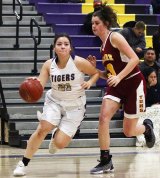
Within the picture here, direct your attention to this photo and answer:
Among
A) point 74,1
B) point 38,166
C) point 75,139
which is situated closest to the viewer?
point 38,166

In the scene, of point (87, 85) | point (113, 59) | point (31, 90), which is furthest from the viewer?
point (113, 59)

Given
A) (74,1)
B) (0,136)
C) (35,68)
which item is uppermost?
(74,1)

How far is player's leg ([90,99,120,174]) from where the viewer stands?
7465mm

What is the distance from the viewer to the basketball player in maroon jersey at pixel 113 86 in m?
7.43

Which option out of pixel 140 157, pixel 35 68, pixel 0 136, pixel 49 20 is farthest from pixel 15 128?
pixel 49 20

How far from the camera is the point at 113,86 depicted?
7371 millimetres

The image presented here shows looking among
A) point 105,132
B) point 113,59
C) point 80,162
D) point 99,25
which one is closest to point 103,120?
point 105,132

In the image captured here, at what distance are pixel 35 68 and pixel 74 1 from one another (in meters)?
2.54

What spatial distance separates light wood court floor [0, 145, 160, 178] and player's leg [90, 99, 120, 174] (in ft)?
0.37

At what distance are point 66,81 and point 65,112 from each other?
1.12ft

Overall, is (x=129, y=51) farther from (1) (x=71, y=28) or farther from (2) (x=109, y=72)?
(1) (x=71, y=28)

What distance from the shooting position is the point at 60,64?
748 centimetres

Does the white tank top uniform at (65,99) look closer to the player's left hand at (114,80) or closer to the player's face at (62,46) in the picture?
the player's face at (62,46)

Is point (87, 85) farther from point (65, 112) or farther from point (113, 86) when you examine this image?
point (65, 112)
